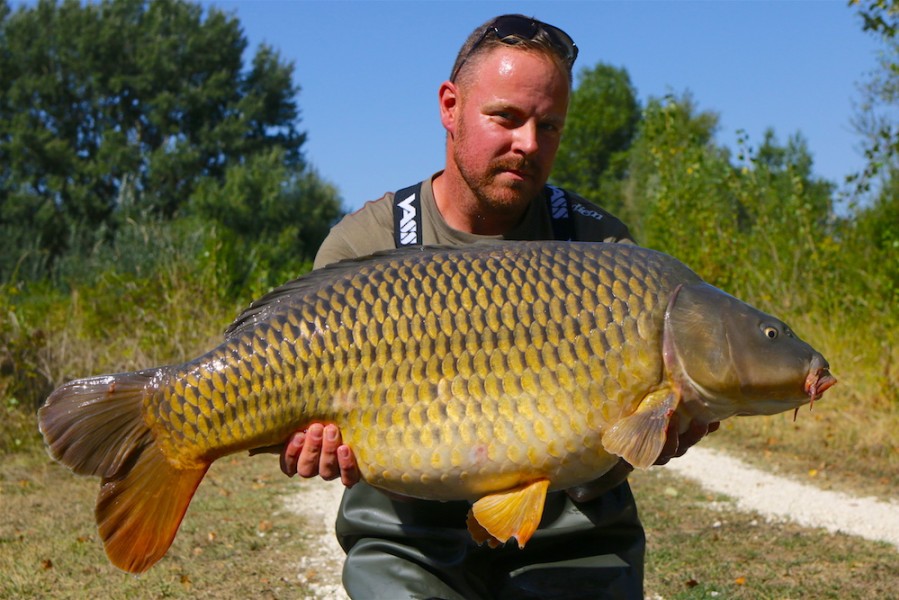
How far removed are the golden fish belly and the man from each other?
0.49 m

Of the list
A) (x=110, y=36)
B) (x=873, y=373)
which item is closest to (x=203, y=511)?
(x=873, y=373)

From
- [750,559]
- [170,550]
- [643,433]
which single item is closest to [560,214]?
[643,433]

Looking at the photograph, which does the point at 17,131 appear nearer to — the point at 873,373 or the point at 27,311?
the point at 27,311

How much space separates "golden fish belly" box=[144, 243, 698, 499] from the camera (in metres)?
2.04

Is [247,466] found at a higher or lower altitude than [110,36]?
lower

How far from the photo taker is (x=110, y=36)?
27.7 meters

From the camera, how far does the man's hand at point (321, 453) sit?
84.0 inches

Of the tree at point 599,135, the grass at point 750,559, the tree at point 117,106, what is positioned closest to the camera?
the grass at point 750,559

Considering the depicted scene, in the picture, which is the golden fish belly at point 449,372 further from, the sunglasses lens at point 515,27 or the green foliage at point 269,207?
the green foliage at point 269,207

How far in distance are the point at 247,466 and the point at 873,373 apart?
14.7 ft

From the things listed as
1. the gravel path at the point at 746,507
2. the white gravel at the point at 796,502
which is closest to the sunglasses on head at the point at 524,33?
the gravel path at the point at 746,507

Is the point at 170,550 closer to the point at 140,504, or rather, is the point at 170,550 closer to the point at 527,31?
the point at 140,504

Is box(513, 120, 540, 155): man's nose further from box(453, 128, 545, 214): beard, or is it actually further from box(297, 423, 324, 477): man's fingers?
box(297, 423, 324, 477): man's fingers

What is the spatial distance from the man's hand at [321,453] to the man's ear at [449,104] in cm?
101
